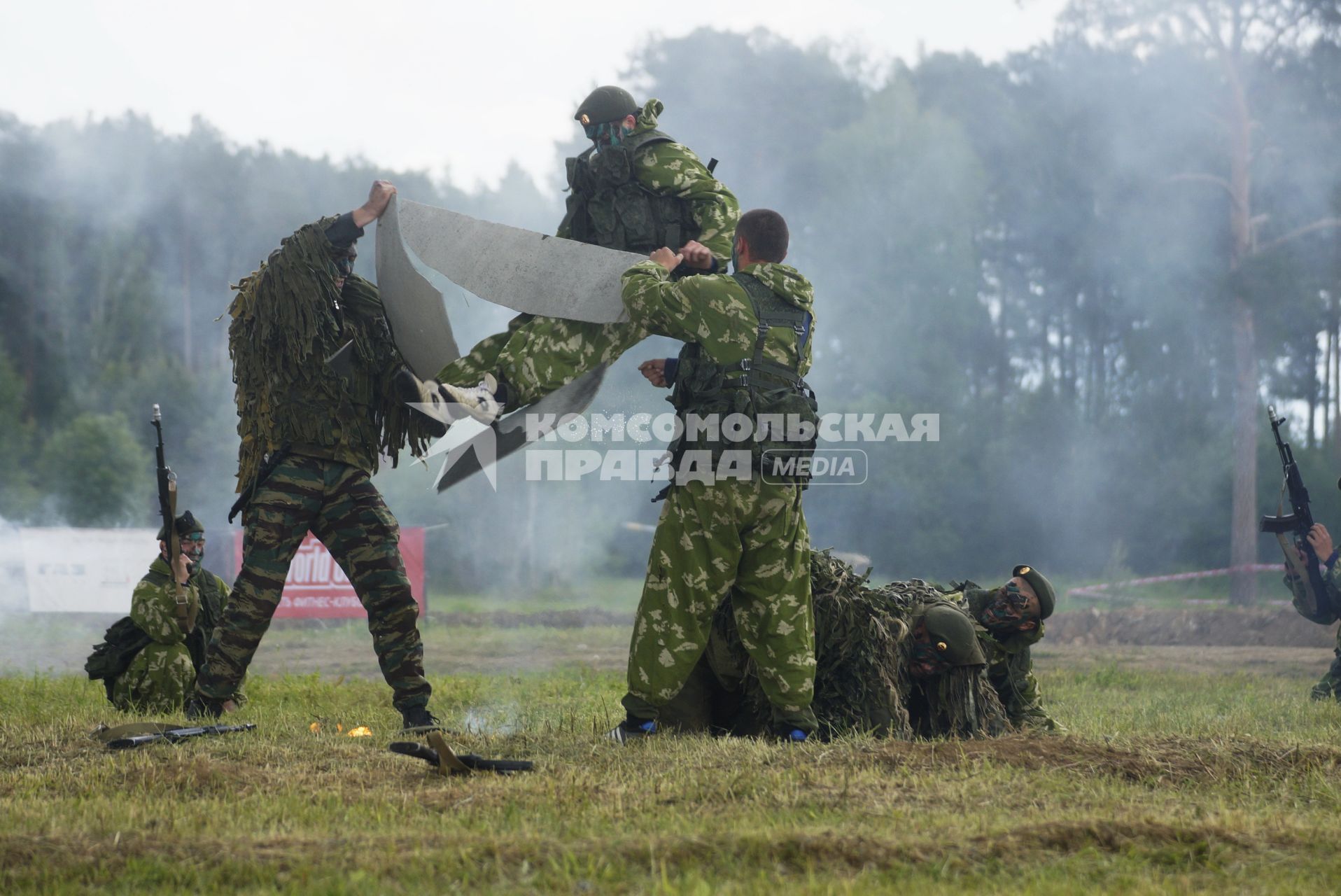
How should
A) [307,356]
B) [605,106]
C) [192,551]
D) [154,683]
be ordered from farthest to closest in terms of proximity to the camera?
[192,551] < [154,683] < [307,356] < [605,106]

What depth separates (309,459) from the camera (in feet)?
18.9

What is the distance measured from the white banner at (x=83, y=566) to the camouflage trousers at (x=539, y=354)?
537 inches

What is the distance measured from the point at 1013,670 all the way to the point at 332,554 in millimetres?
3179

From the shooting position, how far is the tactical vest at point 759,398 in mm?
5137

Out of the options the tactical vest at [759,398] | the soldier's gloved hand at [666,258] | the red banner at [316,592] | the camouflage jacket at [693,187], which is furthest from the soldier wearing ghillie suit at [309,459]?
the red banner at [316,592]

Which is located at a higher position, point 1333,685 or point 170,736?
point 170,736

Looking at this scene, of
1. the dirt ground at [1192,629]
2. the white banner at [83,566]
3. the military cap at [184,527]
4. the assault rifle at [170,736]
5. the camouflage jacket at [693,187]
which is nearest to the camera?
the assault rifle at [170,736]

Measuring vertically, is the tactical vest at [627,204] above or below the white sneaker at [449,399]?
above

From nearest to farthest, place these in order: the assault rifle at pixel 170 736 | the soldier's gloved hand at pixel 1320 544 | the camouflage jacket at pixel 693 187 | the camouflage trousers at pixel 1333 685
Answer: the assault rifle at pixel 170 736
the camouflage jacket at pixel 693 187
the camouflage trousers at pixel 1333 685
the soldier's gloved hand at pixel 1320 544

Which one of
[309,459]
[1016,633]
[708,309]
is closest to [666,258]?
[708,309]

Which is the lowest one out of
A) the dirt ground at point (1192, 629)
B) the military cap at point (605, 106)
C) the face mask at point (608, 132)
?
the dirt ground at point (1192, 629)

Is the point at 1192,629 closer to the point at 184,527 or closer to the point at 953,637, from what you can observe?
the point at 953,637

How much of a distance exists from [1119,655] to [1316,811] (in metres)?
10.6

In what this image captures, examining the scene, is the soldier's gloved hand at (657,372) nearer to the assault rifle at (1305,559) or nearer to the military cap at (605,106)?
the military cap at (605,106)
